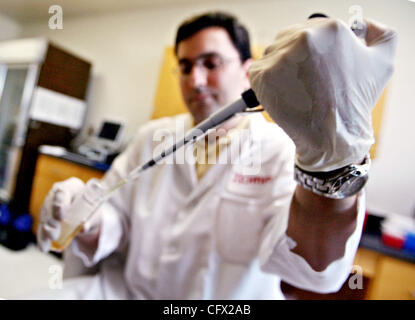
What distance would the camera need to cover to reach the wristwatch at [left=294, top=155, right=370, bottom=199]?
0.22 meters

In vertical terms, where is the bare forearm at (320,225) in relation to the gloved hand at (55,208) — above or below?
above

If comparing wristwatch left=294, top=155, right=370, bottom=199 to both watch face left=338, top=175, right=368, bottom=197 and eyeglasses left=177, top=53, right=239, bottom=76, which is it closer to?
watch face left=338, top=175, right=368, bottom=197

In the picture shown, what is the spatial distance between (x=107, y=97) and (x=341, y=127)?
16.1 inches

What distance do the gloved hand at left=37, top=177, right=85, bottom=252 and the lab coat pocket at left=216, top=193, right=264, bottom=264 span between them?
0.30 metres

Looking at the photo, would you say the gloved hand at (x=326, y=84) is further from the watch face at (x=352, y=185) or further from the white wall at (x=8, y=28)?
the white wall at (x=8, y=28)

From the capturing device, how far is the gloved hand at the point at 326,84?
17 cm

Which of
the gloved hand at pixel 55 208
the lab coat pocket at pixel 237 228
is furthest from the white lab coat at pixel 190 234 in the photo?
the gloved hand at pixel 55 208

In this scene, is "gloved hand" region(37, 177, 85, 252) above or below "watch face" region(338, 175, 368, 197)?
below

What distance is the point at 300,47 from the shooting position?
174mm

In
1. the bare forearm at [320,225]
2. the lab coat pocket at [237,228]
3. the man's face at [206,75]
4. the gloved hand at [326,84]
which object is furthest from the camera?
the lab coat pocket at [237,228]

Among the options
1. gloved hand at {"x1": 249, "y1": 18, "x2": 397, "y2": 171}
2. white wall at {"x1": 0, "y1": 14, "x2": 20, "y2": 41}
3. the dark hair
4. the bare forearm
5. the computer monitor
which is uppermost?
the dark hair

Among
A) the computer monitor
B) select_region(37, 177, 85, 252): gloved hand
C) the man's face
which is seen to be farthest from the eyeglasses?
select_region(37, 177, 85, 252): gloved hand

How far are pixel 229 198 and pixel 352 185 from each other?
304 millimetres

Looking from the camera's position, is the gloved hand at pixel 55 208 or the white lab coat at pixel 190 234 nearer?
the gloved hand at pixel 55 208
